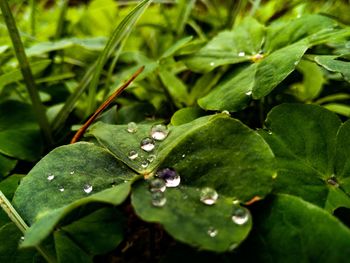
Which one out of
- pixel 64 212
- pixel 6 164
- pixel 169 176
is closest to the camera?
pixel 64 212

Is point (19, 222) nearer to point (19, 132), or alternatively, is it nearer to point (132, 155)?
point (132, 155)

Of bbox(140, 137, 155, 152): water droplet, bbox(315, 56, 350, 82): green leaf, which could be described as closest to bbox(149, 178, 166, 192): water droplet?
bbox(140, 137, 155, 152): water droplet

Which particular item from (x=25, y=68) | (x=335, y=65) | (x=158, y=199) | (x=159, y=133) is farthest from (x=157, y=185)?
(x=25, y=68)

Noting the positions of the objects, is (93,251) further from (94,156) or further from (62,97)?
(62,97)

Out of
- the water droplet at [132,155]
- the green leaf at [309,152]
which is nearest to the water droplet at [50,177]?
the water droplet at [132,155]

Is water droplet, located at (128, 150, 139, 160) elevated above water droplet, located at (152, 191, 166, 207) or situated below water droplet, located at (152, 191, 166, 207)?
below

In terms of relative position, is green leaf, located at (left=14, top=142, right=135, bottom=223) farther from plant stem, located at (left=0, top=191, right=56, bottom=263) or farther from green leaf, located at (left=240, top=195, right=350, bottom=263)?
green leaf, located at (left=240, top=195, right=350, bottom=263)

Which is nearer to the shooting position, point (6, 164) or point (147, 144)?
point (147, 144)
